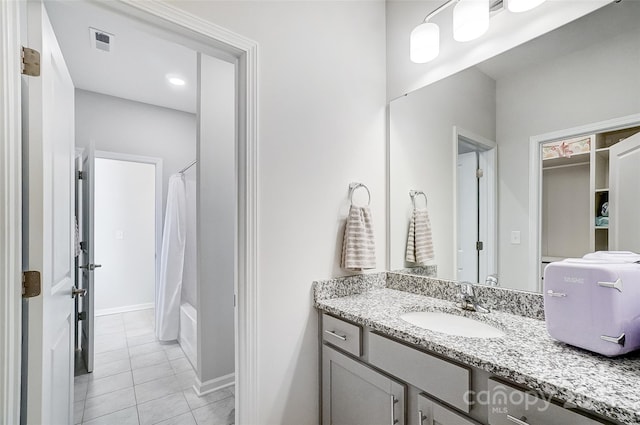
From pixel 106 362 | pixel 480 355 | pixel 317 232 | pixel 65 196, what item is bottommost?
pixel 106 362

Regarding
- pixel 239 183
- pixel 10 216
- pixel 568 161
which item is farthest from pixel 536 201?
pixel 10 216

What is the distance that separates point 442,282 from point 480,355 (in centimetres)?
73

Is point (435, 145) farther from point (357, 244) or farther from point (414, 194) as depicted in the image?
point (357, 244)

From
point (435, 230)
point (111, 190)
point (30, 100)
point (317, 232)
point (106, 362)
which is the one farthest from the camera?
point (111, 190)

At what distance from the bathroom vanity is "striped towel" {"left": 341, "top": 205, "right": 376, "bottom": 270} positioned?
14 centimetres

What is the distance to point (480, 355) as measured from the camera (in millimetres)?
908

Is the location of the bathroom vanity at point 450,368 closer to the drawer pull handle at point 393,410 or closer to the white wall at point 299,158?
the drawer pull handle at point 393,410

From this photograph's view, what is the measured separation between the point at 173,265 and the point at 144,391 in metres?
1.28

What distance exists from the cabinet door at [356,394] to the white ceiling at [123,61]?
2.11 metres

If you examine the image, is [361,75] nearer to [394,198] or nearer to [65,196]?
[394,198]

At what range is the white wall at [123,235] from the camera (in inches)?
169

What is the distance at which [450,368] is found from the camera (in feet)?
3.21

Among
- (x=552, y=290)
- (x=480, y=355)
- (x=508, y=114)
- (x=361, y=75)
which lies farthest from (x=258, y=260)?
(x=508, y=114)

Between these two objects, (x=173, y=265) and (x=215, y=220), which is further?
(x=173, y=265)
